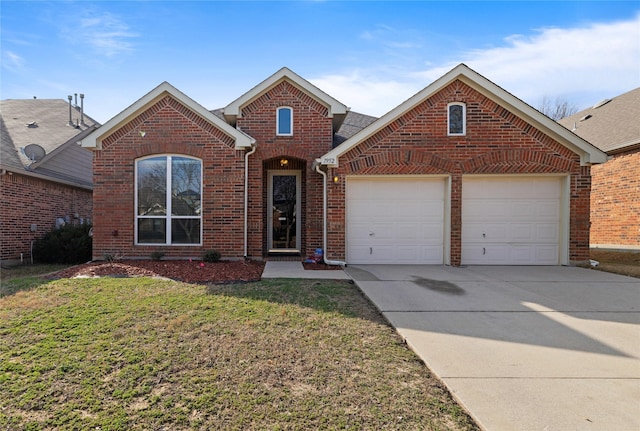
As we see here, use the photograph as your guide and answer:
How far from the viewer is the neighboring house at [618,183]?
1090cm

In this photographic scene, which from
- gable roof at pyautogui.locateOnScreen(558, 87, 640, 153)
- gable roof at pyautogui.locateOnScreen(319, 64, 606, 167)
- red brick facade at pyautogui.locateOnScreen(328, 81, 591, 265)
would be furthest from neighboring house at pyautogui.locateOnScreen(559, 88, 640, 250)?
red brick facade at pyautogui.locateOnScreen(328, 81, 591, 265)

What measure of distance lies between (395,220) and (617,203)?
347 inches

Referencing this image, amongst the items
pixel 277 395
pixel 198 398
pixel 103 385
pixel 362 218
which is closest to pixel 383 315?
pixel 277 395

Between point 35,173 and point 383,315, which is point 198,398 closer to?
point 383,315

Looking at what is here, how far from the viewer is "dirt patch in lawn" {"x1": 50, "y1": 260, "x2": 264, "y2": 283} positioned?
6883 mm

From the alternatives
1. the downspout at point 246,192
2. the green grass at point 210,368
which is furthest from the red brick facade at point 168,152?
the green grass at point 210,368

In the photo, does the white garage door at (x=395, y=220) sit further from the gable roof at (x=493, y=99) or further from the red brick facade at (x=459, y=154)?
the gable roof at (x=493, y=99)

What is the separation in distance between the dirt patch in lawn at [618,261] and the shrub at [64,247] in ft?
47.2

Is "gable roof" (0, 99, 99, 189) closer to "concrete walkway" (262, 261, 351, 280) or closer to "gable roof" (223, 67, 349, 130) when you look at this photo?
"gable roof" (223, 67, 349, 130)

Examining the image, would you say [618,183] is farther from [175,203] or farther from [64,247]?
[64,247]

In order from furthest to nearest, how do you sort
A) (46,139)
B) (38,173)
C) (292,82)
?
(46,139) → (38,173) → (292,82)

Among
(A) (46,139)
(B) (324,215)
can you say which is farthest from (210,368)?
(A) (46,139)

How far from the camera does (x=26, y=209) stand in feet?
→ 34.0

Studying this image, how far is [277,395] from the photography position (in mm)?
2758
